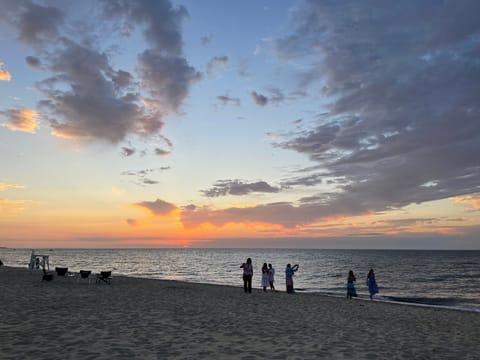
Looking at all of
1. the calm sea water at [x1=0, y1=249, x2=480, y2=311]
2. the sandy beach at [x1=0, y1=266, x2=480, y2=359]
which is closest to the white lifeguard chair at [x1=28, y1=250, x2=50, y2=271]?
the calm sea water at [x1=0, y1=249, x2=480, y2=311]

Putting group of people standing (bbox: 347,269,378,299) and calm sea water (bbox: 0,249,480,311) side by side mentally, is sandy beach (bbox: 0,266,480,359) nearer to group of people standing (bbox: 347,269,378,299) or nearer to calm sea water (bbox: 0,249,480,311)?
group of people standing (bbox: 347,269,378,299)

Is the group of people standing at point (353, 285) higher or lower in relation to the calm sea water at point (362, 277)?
higher

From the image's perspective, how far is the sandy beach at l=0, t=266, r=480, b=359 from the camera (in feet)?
28.7

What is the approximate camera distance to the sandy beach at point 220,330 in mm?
8734

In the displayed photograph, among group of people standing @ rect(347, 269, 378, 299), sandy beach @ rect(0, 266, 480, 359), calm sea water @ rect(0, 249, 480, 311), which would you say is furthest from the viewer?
calm sea water @ rect(0, 249, 480, 311)

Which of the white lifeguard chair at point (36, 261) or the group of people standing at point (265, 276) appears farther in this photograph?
the white lifeguard chair at point (36, 261)

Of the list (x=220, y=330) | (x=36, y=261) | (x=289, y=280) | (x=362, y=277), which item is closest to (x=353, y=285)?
(x=289, y=280)

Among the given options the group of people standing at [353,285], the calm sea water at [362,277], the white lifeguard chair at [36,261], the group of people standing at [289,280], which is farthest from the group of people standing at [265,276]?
the white lifeguard chair at [36,261]

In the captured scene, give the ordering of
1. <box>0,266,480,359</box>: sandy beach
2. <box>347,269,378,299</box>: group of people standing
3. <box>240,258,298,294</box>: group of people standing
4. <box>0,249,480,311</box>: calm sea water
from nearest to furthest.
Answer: <box>0,266,480,359</box>: sandy beach
<box>240,258,298,294</box>: group of people standing
<box>347,269,378,299</box>: group of people standing
<box>0,249,480,311</box>: calm sea water

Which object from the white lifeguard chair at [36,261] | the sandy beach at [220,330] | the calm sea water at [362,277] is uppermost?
the white lifeguard chair at [36,261]

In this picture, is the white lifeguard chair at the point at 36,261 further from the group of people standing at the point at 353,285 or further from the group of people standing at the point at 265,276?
the group of people standing at the point at 353,285

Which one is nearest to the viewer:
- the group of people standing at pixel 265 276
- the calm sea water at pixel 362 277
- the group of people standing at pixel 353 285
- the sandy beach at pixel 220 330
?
the sandy beach at pixel 220 330

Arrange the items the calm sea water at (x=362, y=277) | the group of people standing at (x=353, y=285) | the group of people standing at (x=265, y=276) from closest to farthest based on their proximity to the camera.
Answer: the group of people standing at (x=265, y=276)
the group of people standing at (x=353, y=285)
the calm sea water at (x=362, y=277)

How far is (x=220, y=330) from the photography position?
37.2 feet
